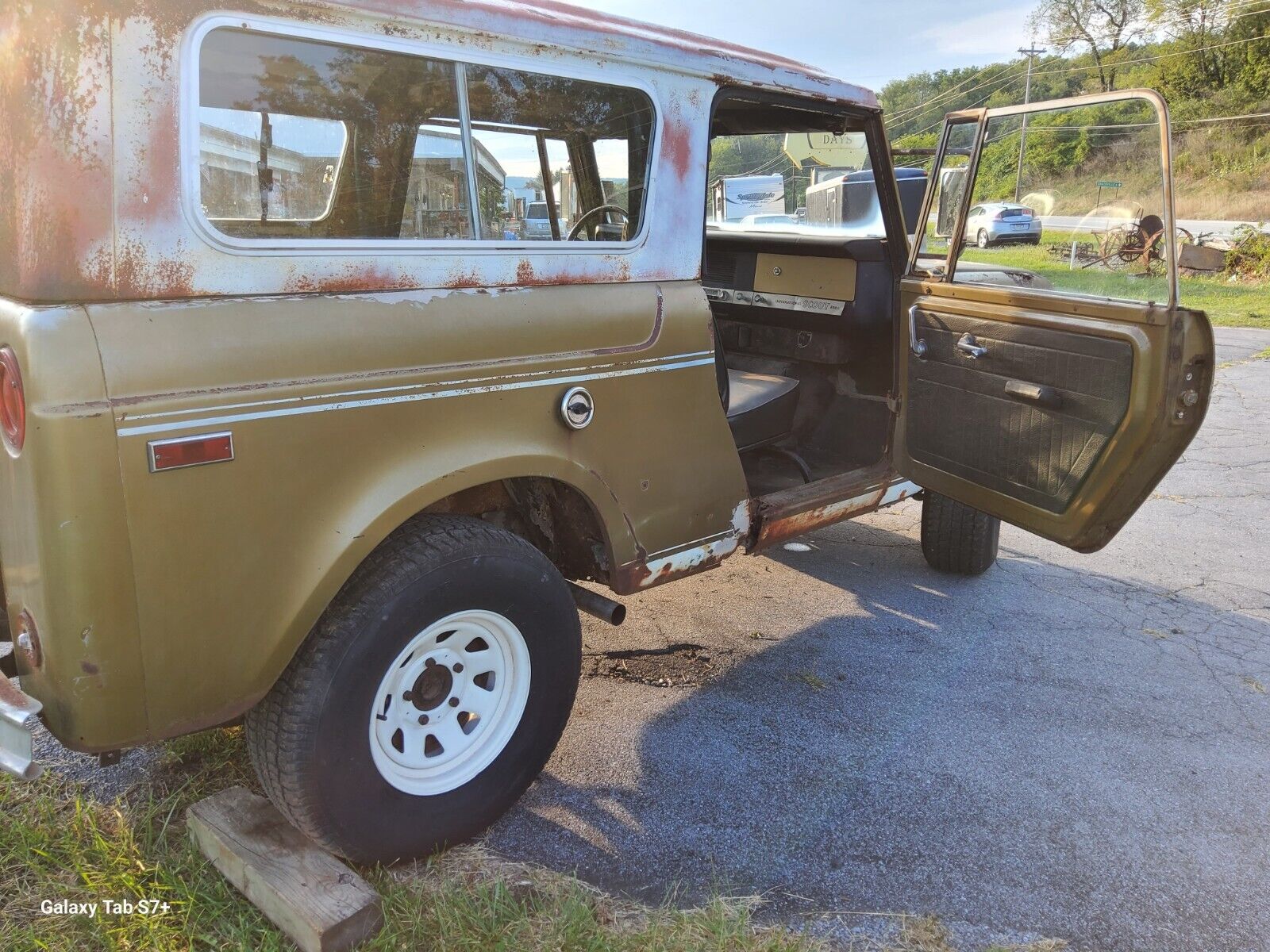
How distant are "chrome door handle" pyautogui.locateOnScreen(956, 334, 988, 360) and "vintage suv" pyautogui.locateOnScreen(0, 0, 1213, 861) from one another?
0.01 meters

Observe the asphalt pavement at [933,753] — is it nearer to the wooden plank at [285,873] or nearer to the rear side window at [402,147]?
the wooden plank at [285,873]

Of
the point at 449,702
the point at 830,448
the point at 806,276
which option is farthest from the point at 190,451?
the point at 830,448

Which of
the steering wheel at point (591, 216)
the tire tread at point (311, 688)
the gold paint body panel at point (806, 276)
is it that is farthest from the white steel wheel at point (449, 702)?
the gold paint body panel at point (806, 276)

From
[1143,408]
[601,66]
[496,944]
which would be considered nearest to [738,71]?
[601,66]

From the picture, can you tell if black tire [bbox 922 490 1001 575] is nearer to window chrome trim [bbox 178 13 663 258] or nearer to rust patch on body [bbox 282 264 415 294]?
window chrome trim [bbox 178 13 663 258]

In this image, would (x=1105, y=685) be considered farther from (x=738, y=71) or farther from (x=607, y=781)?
(x=738, y=71)

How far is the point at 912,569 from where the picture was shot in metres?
4.51

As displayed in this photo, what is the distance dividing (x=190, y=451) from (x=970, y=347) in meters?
2.43

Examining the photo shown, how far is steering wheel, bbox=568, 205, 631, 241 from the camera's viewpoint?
8.94ft

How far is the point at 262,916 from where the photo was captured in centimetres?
213

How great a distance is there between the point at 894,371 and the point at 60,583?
289 centimetres

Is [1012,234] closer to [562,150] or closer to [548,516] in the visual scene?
[562,150]

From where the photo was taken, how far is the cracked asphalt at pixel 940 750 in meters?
2.36

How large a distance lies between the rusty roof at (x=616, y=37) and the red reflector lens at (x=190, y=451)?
1.01 m
